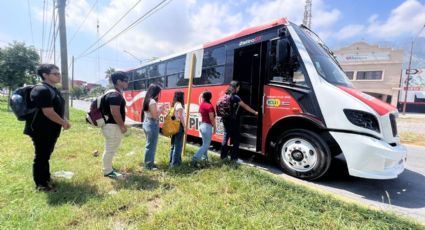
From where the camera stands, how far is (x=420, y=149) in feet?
25.4

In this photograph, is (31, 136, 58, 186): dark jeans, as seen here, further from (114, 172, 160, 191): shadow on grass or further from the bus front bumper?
the bus front bumper

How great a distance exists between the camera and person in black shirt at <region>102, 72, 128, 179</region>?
12.1 feet

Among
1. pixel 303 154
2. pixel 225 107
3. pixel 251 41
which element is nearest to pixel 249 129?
pixel 225 107

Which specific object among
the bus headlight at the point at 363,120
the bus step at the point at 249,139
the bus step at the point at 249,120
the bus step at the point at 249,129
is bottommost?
the bus step at the point at 249,139

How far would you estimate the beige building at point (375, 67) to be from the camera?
3206 centimetres

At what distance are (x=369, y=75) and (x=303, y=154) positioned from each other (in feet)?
118

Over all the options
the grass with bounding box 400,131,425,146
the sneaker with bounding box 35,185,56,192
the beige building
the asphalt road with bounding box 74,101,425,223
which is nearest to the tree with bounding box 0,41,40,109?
the sneaker with bounding box 35,185,56,192

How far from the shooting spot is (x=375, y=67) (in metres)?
32.8

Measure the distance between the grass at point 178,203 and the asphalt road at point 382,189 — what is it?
0.71 m

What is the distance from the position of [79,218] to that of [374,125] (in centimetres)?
413

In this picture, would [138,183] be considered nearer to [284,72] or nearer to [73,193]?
[73,193]

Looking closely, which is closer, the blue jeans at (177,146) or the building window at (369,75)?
the blue jeans at (177,146)

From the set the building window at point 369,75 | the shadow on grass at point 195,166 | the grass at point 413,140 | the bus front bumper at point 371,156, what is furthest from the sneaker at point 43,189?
the building window at point 369,75

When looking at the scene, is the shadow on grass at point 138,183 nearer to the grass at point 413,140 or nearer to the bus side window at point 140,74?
the bus side window at point 140,74
